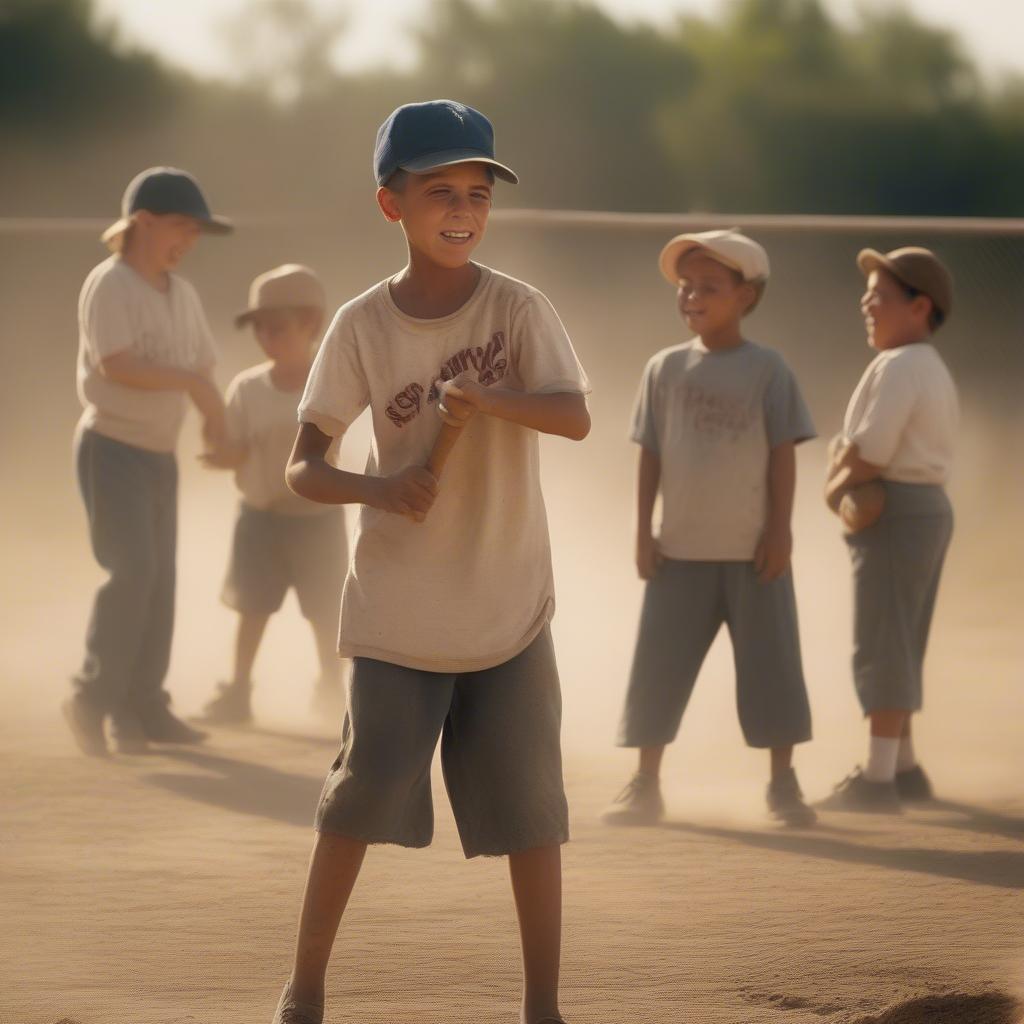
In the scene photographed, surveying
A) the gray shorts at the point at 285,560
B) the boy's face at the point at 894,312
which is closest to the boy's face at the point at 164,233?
the gray shorts at the point at 285,560

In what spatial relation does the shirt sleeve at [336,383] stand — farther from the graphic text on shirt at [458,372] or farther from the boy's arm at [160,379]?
the boy's arm at [160,379]

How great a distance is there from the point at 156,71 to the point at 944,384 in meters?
44.9

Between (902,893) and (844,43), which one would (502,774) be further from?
(844,43)

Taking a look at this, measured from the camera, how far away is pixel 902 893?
15.0 feet

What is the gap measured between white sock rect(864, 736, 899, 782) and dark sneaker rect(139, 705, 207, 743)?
8.13 feet

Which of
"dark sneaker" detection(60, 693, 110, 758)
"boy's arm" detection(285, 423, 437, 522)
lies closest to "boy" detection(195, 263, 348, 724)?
"dark sneaker" detection(60, 693, 110, 758)

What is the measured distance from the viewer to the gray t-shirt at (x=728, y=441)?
5453 millimetres

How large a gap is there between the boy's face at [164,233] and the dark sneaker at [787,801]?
2.84 m

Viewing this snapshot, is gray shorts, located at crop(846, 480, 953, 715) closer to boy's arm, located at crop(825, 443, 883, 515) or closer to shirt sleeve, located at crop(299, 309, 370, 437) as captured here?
boy's arm, located at crop(825, 443, 883, 515)

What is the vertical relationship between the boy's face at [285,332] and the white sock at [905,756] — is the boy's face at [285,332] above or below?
above

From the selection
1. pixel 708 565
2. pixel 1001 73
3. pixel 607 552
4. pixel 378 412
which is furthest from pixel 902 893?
pixel 1001 73

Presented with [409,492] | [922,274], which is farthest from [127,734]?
[409,492]

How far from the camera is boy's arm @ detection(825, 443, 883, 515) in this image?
5.59 m

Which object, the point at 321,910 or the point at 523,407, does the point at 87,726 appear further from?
the point at 523,407
